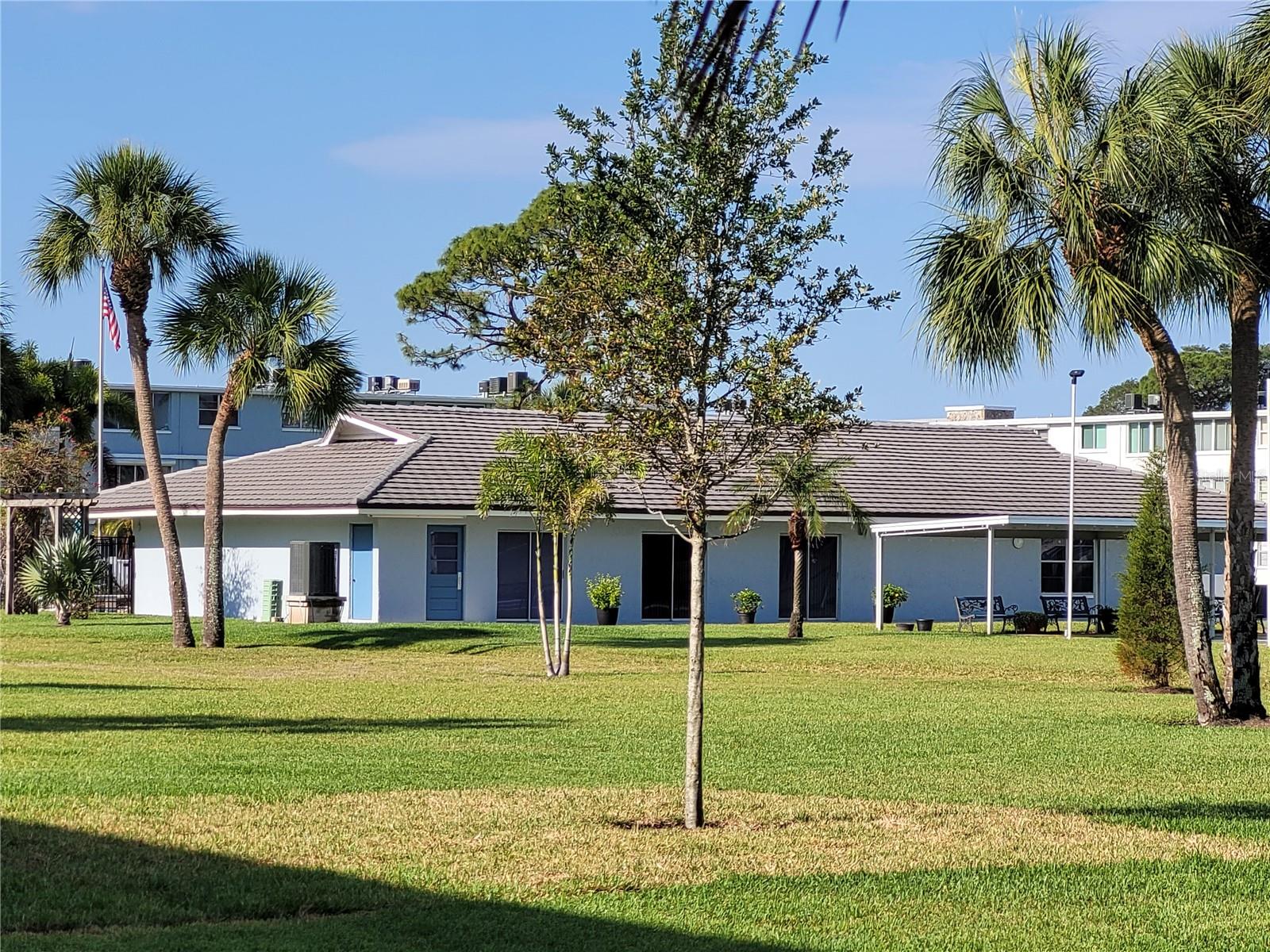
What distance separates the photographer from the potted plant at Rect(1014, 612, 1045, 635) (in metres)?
40.3

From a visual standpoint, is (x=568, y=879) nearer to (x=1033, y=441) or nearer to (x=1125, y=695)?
(x=1125, y=695)

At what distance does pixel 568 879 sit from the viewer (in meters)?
9.88

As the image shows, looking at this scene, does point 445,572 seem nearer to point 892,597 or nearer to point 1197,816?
point 892,597

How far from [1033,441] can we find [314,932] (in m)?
47.6

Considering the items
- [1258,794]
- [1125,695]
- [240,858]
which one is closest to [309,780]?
[240,858]

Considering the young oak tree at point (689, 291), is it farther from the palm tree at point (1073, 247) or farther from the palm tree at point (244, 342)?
the palm tree at point (244, 342)

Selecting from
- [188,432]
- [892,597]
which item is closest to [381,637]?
[892,597]

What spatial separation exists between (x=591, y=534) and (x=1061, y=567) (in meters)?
13.8

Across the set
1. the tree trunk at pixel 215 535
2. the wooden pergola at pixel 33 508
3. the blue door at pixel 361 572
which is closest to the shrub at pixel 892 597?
the blue door at pixel 361 572

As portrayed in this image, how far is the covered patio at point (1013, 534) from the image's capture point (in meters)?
39.1

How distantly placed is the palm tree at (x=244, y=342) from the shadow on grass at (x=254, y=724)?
1360cm

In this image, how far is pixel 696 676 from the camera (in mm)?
12219

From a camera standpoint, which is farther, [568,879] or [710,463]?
[710,463]

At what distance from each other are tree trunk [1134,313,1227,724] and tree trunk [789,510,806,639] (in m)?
16.1
